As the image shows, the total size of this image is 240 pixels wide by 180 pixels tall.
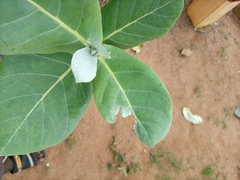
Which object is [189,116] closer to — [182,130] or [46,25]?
[182,130]

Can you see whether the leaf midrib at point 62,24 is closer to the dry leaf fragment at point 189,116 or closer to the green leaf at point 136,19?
the green leaf at point 136,19

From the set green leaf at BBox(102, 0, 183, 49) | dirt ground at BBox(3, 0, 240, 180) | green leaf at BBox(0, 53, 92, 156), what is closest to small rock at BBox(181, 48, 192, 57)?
dirt ground at BBox(3, 0, 240, 180)

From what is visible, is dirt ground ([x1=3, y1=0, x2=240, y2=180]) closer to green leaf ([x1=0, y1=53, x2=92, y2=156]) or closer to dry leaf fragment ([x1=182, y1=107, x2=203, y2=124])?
dry leaf fragment ([x1=182, y1=107, x2=203, y2=124])

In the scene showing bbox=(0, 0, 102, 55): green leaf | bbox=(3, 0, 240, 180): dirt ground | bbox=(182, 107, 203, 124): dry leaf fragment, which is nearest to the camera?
bbox=(0, 0, 102, 55): green leaf

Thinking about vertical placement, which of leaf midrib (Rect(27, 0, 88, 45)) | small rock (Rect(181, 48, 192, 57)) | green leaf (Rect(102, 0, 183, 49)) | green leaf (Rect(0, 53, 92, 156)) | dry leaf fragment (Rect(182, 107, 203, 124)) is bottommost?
dry leaf fragment (Rect(182, 107, 203, 124))

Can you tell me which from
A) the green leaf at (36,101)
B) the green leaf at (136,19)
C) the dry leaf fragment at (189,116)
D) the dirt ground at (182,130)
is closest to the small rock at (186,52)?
the dirt ground at (182,130)

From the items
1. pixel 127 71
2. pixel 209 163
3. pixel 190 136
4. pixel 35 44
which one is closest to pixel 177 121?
pixel 190 136

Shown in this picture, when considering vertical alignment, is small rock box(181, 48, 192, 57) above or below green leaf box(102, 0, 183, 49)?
below
